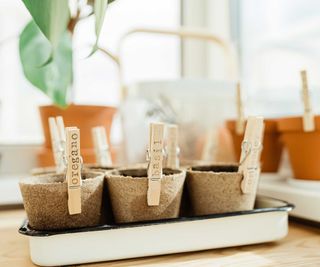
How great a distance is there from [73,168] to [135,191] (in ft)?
0.28

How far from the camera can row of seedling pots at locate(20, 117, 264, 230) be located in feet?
1.59

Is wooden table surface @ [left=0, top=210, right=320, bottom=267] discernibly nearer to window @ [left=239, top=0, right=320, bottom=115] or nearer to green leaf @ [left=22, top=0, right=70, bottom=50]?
green leaf @ [left=22, top=0, right=70, bottom=50]

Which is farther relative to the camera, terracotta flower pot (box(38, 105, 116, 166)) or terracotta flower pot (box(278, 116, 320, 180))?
terracotta flower pot (box(38, 105, 116, 166))

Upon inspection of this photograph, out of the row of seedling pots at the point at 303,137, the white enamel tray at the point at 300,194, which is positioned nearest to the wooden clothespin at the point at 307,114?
the row of seedling pots at the point at 303,137

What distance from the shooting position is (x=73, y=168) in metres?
0.48

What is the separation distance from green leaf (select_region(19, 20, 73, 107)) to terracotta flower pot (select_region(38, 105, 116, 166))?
3.7 inches

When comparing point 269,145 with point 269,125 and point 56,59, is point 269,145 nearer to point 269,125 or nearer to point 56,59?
point 269,125

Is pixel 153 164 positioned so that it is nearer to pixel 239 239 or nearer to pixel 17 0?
pixel 239 239

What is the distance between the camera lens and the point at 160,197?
53cm

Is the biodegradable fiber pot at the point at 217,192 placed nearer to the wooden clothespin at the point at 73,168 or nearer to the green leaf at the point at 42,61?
the wooden clothespin at the point at 73,168

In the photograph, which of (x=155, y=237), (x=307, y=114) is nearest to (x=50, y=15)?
(x=155, y=237)

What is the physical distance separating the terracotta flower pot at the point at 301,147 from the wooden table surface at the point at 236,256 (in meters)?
0.12

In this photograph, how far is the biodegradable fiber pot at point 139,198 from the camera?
1.69ft

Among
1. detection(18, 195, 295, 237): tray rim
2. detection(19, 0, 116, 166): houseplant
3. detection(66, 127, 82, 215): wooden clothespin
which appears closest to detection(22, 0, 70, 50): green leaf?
detection(19, 0, 116, 166): houseplant
